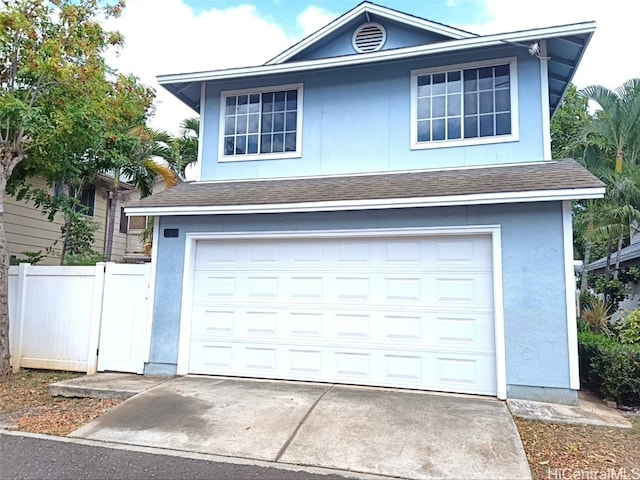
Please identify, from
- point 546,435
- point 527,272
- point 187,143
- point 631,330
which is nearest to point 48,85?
point 187,143

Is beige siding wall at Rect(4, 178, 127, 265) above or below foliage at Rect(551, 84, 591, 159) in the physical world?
below

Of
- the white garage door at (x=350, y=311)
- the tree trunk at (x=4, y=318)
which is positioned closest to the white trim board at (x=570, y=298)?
the white garage door at (x=350, y=311)

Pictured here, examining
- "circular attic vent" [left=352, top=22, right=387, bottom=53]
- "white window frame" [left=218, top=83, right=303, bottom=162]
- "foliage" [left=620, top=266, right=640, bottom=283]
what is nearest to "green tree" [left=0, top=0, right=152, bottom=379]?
"white window frame" [left=218, top=83, right=303, bottom=162]

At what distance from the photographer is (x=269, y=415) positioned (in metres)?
5.02

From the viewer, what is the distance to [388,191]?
6.44 meters

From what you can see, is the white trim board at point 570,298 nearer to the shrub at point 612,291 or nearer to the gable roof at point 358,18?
the gable roof at point 358,18

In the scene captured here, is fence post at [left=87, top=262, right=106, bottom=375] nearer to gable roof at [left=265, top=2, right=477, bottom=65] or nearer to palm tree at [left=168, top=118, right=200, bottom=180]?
gable roof at [left=265, top=2, right=477, bottom=65]

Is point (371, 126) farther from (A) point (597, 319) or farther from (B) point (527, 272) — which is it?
(A) point (597, 319)

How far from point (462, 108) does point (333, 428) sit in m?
5.65

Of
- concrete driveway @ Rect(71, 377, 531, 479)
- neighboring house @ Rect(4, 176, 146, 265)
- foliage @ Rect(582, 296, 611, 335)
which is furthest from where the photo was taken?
neighboring house @ Rect(4, 176, 146, 265)

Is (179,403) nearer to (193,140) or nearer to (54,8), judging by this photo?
(54,8)

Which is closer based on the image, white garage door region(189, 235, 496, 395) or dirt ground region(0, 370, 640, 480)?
dirt ground region(0, 370, 640, 480)

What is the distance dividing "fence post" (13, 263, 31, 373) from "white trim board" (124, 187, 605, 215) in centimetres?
244

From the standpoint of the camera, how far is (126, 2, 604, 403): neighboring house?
231 inches
